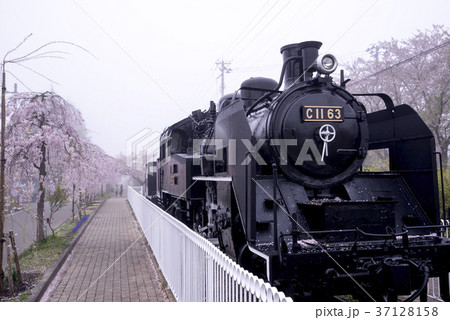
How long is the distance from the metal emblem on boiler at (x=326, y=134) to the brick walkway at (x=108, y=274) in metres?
2.91

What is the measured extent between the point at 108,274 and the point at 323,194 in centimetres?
391

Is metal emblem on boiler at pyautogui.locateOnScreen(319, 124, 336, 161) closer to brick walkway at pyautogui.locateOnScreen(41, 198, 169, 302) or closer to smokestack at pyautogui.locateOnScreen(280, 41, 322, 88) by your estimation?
smokestack at pyautogui.locateOnScreen(280, 41, 322, 88)

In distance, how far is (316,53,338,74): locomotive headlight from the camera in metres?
4.68

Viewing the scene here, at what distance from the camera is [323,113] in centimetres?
463

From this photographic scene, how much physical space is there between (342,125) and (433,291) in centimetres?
277

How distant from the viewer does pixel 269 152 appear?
4664 mm

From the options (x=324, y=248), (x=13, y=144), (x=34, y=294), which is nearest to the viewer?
(x=324, y=248)

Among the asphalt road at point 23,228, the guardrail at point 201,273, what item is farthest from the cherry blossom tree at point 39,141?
the guardrail at point 201,273

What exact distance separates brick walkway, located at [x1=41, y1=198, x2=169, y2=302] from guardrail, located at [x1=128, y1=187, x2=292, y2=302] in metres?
0.42

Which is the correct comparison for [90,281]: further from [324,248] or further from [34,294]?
[324,248]

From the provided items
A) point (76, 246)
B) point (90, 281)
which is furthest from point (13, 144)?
point (90, 281)

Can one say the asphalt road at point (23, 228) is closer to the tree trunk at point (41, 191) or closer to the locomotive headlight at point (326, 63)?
the tree trunk at point (41, 191)

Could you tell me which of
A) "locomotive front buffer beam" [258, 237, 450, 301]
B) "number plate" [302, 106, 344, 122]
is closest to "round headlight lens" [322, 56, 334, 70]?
"number plate" [302, 106, 344, 122]

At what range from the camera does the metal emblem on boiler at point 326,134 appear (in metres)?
4.53
